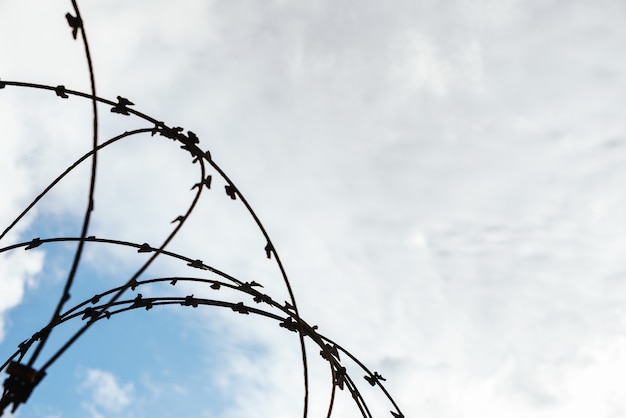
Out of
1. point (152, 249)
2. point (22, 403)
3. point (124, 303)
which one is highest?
point (152, 249)

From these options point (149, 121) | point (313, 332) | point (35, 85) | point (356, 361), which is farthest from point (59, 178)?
point (356, 361)

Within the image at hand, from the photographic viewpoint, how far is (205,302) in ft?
20.0

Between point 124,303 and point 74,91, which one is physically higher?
point 74,91

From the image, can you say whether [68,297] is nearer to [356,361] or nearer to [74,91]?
[74,91]

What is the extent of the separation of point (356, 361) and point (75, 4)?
16.3ft

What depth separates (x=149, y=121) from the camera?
4.95 m

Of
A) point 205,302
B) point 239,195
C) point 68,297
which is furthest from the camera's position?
point 205,302

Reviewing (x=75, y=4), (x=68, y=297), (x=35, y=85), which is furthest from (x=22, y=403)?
(x=35, y=85)

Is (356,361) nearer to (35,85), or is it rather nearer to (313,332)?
(313,332)

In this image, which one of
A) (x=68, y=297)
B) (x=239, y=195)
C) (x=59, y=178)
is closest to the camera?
(x=68, y=297)

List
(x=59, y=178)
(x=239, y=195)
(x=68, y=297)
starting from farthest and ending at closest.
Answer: (x=59, y=178) < (x=239, y=195) < (x=68, y=297)

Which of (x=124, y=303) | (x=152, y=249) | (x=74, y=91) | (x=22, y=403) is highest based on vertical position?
(x=74, y=91)

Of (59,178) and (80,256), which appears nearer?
(80,256)

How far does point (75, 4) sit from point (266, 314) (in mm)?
3910
